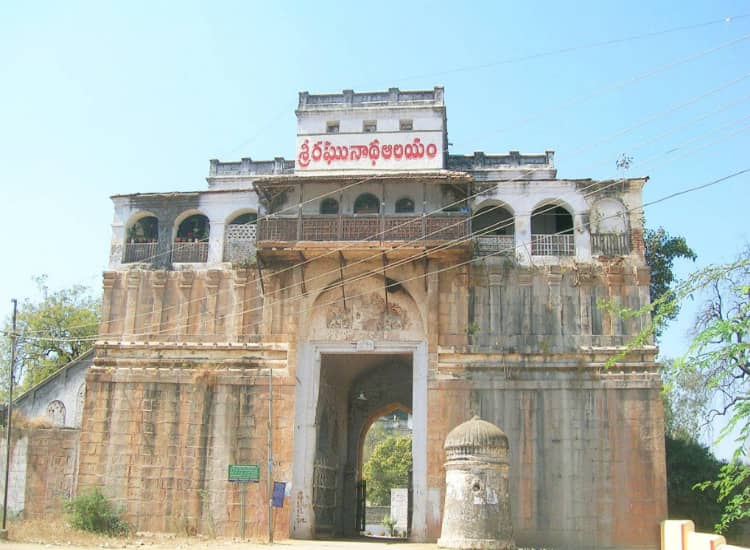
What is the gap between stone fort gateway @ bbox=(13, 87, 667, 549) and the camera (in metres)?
25.6

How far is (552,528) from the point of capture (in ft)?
82.0

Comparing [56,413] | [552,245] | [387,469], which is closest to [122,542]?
[56,413]

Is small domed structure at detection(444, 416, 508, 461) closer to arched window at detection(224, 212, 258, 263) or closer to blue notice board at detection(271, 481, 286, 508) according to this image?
blue notice board at detection(271, 481, 286, 508)

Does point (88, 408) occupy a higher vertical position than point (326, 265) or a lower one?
lower

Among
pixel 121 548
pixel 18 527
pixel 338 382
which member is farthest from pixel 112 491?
pixel 338 382

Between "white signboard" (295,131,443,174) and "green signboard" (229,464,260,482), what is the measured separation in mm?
10359

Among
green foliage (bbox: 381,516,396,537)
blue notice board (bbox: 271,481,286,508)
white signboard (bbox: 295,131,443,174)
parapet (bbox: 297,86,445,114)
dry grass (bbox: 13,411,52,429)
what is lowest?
green foliage (bbox: 381,516,396,537)

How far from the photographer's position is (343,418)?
33031 mm

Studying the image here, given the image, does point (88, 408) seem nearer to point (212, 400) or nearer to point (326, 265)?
point (212, 400)

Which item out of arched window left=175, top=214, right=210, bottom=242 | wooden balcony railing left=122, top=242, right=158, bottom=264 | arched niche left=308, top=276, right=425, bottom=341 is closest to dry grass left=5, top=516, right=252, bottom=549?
arched niche left=308, top=276, right=425, bottom=341

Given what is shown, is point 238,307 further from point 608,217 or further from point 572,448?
point 608,217

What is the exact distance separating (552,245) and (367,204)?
650 centimetres

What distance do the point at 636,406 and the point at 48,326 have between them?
30.7 meters

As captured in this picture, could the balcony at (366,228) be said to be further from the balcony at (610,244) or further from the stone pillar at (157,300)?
the balcony at (610,244)
